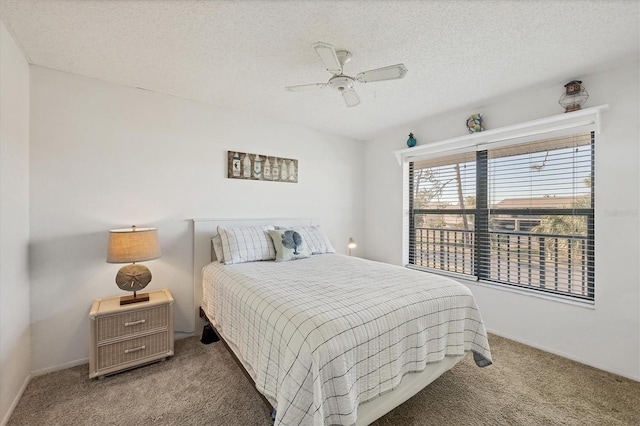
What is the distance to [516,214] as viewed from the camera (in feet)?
9.17

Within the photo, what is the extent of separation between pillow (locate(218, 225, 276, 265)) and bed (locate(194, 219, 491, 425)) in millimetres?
256

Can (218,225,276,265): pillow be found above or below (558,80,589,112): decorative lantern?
below

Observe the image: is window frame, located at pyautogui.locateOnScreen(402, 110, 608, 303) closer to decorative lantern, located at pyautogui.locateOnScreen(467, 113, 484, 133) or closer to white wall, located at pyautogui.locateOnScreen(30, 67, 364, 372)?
decorative lantern, located at pyautogui.locateOnScreen(467, 113, 484, 133)

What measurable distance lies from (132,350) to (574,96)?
4.24m

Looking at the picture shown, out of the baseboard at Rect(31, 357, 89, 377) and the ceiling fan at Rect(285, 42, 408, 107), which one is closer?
the ceiling fan at Rect(285, 42, 408, 107)

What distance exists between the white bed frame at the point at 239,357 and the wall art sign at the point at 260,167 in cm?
53

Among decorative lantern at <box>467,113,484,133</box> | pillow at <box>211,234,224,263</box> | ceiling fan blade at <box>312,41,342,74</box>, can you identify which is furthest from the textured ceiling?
pillow at <box>211,234,224,263</box>

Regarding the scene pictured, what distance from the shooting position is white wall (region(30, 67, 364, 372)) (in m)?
2.17

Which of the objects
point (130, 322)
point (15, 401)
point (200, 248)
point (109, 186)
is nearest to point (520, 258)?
point (200, 248)

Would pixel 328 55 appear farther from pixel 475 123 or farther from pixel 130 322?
pixel 130 322

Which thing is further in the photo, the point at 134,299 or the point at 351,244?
the point at 351,244

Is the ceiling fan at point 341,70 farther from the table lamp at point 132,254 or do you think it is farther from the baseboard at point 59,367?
the baseboard at point 59,367

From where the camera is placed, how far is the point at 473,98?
2.77 m

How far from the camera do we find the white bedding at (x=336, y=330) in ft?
3.93
